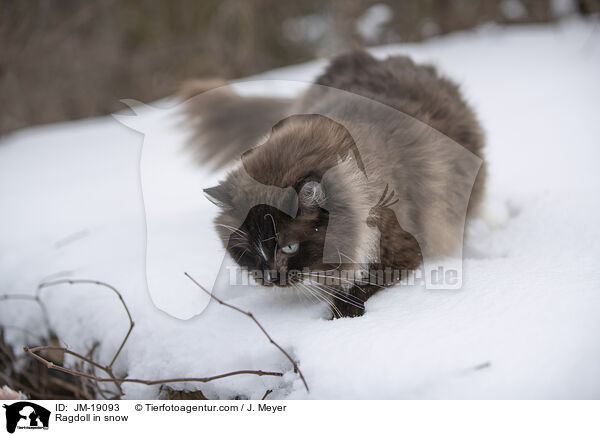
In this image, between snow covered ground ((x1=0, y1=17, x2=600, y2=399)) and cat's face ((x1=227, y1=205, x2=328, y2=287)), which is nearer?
snow covered ground ((x1=0, y1=17, x2=600, y2=399))

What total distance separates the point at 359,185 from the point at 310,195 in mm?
180

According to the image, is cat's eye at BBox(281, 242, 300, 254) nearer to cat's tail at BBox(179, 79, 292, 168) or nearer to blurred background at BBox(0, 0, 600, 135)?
cat's tail at BBox(179, 79, 292, 168)

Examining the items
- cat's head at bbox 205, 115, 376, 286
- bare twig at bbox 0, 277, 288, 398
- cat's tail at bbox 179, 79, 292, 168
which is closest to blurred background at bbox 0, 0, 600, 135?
cat's tail at bbox 179, 79, 292, 168

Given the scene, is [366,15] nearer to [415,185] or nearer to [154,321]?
[415,185]

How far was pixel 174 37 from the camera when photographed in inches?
218

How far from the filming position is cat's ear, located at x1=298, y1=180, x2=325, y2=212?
120cm

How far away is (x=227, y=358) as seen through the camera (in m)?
1.20

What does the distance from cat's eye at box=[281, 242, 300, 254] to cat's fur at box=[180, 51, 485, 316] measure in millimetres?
15
